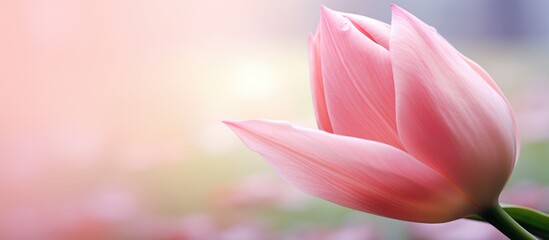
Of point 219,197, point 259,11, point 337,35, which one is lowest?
point 219,197

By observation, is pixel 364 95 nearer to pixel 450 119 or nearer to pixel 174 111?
pixel 450 119

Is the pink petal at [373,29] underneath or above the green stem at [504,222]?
above

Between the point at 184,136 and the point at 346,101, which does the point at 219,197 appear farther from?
the point at 346,101

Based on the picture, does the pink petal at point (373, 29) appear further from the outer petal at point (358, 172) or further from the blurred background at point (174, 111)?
the blurred background at point (174, 111)

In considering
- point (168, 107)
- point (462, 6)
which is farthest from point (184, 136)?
point (462, 6)


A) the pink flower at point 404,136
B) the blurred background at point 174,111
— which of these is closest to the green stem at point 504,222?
the pink flower at point 404,136

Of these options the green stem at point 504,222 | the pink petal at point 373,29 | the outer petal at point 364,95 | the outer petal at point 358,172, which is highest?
the pink petal at point 373,29
